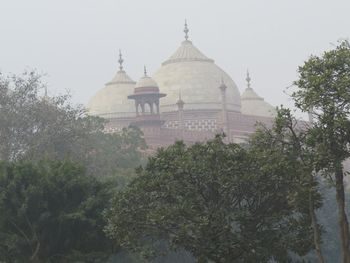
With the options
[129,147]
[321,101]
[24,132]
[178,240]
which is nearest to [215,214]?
[178,240]

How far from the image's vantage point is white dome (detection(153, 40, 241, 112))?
195 feet

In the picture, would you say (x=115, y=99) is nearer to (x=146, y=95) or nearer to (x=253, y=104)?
(x=146, y=95)

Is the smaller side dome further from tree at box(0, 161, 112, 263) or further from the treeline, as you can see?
tree at box(0, 161, 112, 263)

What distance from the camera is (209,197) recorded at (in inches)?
799

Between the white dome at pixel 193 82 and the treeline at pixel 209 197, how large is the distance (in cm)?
3565

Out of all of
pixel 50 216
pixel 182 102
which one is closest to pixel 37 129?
pixel 50 216

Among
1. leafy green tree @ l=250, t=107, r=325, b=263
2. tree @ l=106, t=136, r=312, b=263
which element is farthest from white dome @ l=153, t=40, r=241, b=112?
leafy green tree @ l=250, t=107, r=325, b=263

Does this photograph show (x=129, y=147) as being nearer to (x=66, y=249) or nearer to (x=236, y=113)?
(x=236, y=113)

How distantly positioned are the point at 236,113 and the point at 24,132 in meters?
26.9

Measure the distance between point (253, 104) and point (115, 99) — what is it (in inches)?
441

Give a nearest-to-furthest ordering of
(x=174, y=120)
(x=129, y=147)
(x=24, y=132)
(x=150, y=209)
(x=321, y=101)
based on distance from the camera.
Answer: (x=321, y=101) < (x=150, y=209) < (x=24, y=132) < (x=129, y=147) < (x=174, y=120)

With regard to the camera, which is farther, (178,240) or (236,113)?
(236,113)

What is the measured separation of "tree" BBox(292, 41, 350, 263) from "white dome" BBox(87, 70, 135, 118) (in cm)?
4124

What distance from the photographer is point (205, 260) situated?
64.5 ft
